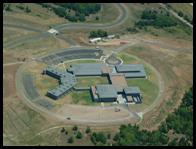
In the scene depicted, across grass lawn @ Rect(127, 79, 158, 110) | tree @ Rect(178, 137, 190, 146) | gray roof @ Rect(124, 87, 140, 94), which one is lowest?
tree @ Rect(178, 137, 190, 146)

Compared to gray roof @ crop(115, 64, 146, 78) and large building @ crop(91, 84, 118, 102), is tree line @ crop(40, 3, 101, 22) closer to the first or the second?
gray roof @ crop(115, 64, 146, 78)

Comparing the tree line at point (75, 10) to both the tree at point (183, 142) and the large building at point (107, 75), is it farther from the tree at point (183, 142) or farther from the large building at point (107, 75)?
the tree at point (183, 142)

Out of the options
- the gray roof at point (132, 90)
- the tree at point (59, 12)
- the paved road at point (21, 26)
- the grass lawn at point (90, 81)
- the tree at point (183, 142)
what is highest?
the tree at point (59, 12)

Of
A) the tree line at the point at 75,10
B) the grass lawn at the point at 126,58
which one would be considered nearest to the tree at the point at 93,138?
the grass lawn at the point at 126,58

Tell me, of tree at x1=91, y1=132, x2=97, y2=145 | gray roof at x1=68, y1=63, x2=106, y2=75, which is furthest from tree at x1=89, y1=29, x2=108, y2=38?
tree at x1=91, y1=132, x2=97, y2=145

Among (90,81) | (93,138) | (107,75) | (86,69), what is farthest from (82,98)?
(93,138)

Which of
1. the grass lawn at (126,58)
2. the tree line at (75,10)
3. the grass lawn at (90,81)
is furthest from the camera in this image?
the tree line at (75,10)
